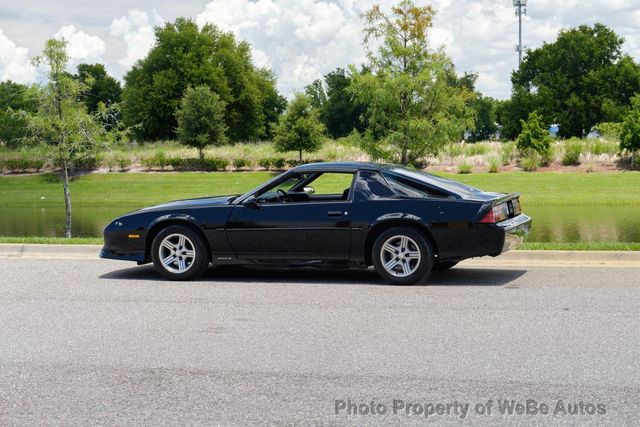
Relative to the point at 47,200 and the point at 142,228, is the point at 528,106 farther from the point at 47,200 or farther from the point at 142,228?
the point at 142,228

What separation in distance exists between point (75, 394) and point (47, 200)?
113 feet

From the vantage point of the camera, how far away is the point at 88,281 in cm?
1041

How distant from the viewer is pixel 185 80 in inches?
2729

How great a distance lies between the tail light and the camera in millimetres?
9594

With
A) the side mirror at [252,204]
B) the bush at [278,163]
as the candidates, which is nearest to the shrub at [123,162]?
the bush at [278,163]

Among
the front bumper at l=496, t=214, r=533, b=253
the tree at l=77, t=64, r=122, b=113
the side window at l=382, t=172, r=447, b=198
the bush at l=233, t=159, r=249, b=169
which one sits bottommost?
the front bumper at l=496, t=214, r=533, b=253

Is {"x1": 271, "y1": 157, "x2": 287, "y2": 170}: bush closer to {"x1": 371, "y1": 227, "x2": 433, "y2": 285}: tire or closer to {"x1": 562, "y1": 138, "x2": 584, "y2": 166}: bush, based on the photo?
{"x1": 562, "y1": 138, "x2": 584, "y2": 166}: bush

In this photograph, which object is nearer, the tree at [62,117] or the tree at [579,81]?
the tree at [62,117]

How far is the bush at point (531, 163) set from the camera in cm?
4059

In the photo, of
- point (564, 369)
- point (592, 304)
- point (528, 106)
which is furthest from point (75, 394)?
point (528, 106)

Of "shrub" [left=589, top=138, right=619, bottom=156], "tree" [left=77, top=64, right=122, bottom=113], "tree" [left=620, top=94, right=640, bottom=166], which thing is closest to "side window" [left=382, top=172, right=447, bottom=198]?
"tree" [left=620, top=94, right=640, bottom=166]

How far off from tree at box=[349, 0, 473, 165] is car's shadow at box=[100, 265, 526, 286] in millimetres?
18947

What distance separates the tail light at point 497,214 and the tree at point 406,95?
19.7 m

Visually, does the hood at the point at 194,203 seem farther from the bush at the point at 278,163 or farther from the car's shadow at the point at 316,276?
the bush at the point at 278,163
